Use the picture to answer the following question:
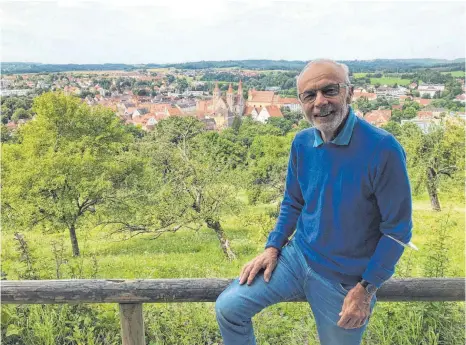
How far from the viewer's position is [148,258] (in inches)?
619

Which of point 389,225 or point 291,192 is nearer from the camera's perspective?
point 389,225

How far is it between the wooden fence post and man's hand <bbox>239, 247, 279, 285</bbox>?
1.87 ft

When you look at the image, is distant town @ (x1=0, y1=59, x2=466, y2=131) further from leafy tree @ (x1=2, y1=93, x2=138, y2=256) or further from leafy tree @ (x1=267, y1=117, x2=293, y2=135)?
leafy tree @ (x1=2, y1=93, x2=138, y2=256)

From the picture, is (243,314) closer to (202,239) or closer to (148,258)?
(148,258)

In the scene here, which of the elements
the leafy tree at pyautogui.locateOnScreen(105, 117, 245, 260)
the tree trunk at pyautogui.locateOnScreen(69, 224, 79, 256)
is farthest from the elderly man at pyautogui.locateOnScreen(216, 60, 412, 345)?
the tree trunk at pyautogui.locateOnScreen(69, 224, 79, 256)

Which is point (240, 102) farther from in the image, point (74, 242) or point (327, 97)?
point (327, 97)

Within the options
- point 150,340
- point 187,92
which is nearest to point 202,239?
point 150,340

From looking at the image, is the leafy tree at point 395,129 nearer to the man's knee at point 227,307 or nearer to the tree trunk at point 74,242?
the tree trunk at point 74,242

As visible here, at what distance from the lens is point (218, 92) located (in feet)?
322

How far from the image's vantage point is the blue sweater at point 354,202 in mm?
1604

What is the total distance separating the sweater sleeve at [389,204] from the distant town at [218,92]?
39.9m

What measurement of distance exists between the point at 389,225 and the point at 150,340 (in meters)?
1.59

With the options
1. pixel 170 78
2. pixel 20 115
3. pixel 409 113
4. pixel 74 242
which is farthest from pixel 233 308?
pixel 170 78

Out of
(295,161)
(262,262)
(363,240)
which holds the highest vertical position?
(295,161)
